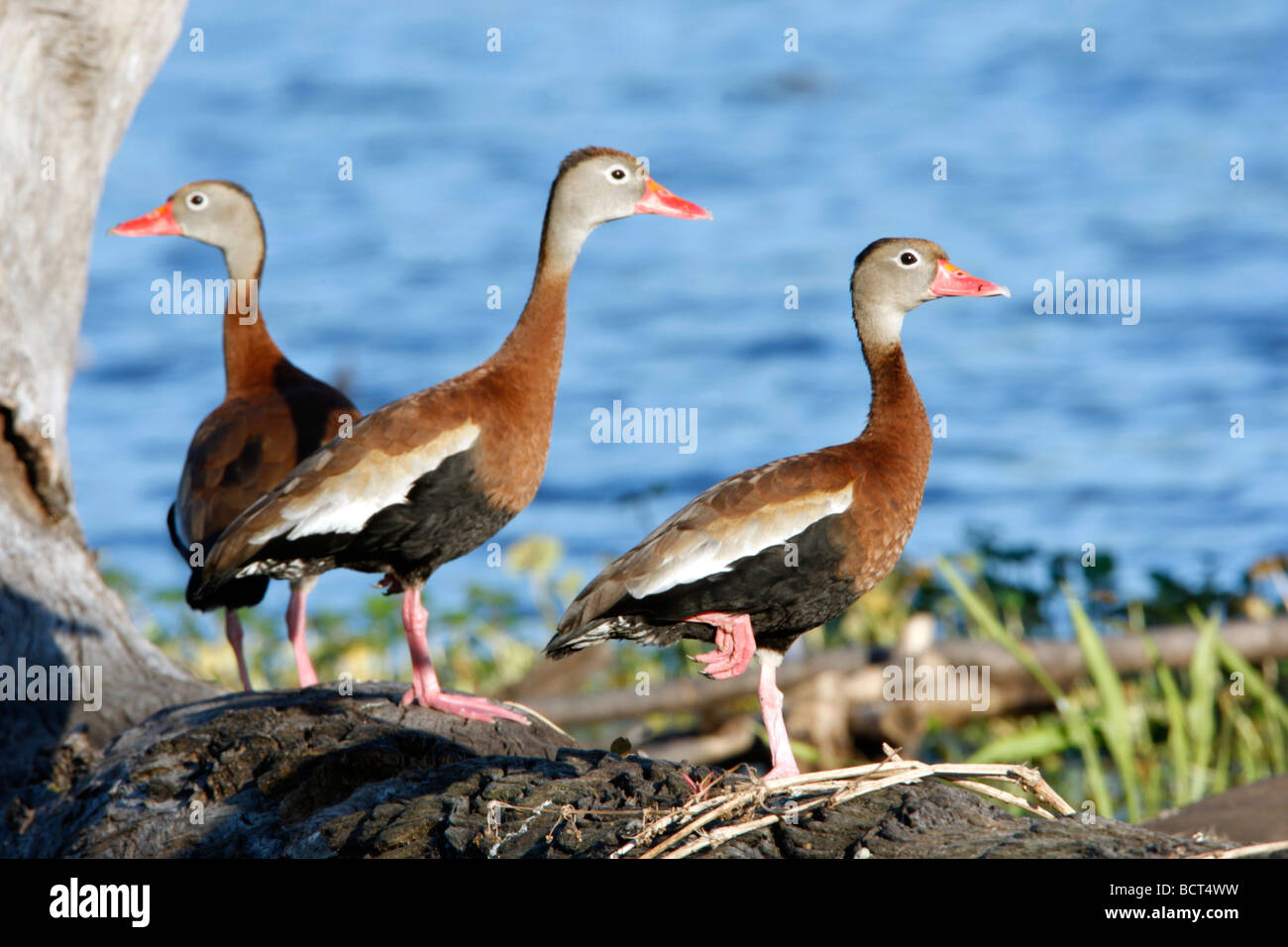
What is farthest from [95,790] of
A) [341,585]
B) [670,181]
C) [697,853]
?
[670,181]

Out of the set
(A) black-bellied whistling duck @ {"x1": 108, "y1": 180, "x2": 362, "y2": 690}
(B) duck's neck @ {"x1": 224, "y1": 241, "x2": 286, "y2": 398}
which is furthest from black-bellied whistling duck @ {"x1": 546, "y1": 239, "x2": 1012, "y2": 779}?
(B) duck's neck @ {"x1": 224, "y1": 241, "x2": 286, "y2": 398}

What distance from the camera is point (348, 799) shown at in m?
3.35

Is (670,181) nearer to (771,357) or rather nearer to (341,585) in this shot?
Answer: (771,357)

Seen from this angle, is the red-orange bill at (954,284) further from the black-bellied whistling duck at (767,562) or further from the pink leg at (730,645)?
the pink leg at (730,645)

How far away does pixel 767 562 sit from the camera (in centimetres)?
375

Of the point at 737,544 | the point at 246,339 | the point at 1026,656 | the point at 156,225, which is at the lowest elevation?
the point at 1026,656

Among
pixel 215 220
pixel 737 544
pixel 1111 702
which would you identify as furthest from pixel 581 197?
pixel 1111 702

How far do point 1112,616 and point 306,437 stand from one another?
4484 millimetres

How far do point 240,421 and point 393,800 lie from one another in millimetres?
2122

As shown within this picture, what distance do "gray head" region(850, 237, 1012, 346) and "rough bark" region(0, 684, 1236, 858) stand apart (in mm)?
1463

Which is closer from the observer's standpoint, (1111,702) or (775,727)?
(775,727)

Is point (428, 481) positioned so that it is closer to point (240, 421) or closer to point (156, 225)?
point (240, 421)

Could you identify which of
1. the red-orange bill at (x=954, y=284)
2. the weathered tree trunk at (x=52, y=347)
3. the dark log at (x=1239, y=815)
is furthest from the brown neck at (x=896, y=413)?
the weathered tree trunk at (x=52, y=347)

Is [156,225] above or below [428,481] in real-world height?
above
